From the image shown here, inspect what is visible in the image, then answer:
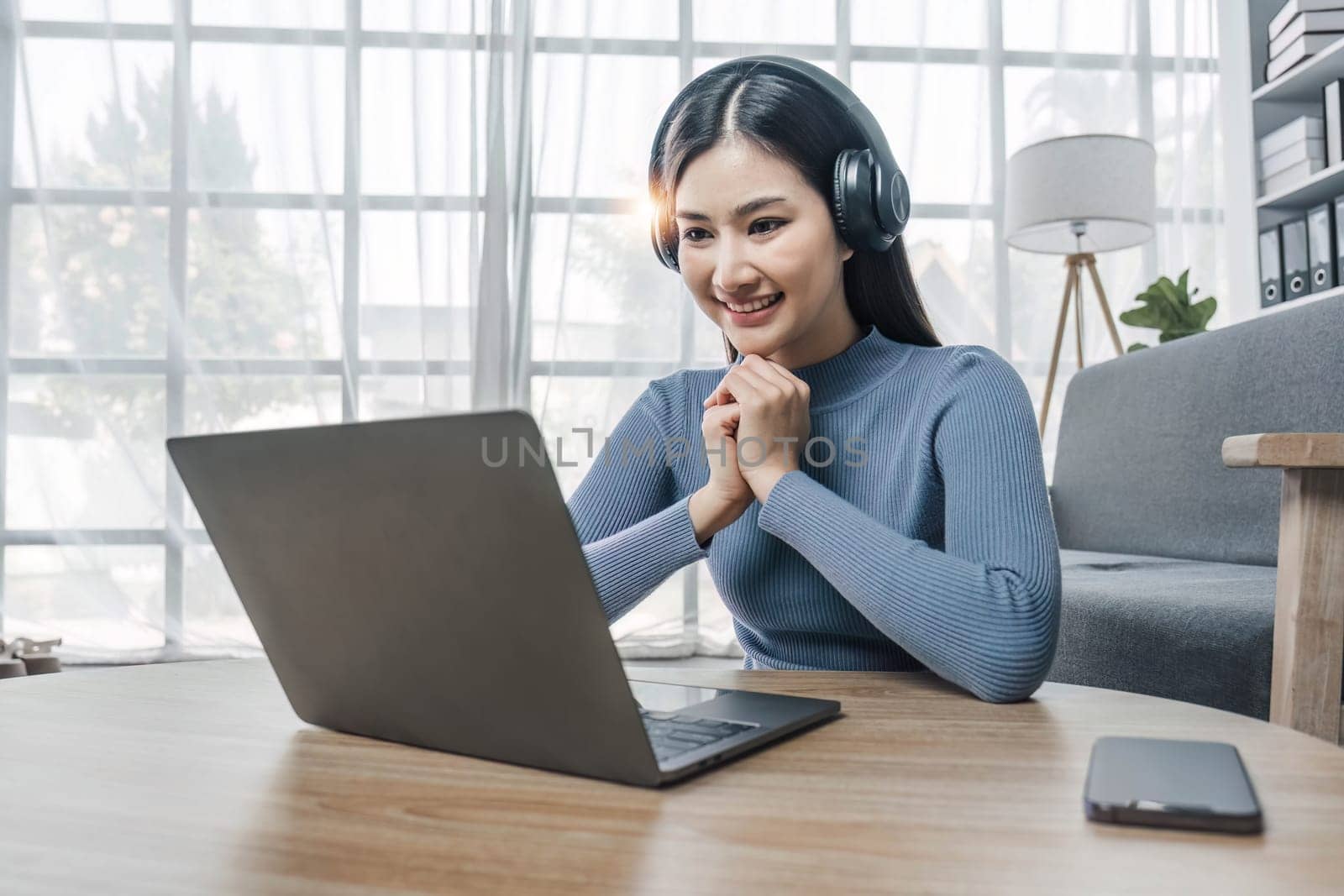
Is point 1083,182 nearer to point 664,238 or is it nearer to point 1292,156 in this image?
point 1292,156

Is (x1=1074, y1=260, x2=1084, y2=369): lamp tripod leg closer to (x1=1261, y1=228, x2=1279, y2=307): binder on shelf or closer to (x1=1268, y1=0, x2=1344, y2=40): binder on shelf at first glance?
(x1=1261, y1=228, x2=1279, y2=307): binder on shelf

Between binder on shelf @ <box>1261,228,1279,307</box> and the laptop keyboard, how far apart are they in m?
3.24

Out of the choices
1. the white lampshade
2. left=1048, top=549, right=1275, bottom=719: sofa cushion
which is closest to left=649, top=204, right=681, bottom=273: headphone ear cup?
left=1048, top=549, right=1275, bottom=719: sofa cushion

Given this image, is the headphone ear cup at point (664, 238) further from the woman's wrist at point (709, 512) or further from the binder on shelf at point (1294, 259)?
the binder on shelf at point (1294, 259)

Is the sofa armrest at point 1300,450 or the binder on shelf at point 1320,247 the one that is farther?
the binder on shelf at point 1320,247

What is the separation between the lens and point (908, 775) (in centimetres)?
49

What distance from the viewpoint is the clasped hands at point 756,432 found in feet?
2.94

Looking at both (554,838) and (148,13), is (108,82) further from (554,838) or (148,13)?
(554,838)

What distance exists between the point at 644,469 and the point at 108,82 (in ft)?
10.8

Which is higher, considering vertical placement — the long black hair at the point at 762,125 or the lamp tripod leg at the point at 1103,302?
the lamp tripod leg at the point at 1103,302

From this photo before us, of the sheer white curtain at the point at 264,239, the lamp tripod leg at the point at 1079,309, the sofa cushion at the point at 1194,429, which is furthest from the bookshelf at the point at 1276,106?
the sheer white curtain at the point at 264,239

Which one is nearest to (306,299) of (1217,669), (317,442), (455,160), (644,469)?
(455,160)

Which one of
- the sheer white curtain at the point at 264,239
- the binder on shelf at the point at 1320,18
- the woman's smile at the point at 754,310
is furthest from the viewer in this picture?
the sheer white curtain at the point at 264,239

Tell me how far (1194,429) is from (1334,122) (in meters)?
1.45
